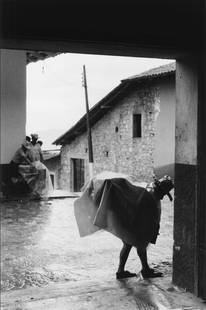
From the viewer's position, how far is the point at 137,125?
18.8 meters

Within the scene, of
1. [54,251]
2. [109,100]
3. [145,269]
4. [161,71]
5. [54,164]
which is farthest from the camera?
[54,164]

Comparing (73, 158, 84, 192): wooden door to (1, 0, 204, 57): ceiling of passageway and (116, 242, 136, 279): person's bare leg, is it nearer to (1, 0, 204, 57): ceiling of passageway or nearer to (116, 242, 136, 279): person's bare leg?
(116, 242, 136, 279): person's bare leg

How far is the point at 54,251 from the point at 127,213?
189 cm

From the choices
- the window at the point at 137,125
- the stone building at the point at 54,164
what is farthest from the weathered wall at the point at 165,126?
the stone building at the point at 54,164

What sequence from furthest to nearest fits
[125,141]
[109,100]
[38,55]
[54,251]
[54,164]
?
[54,164] → [109,100] → [125,141] → [38,55] → [54,251]

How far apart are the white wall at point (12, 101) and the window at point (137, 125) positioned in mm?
8137

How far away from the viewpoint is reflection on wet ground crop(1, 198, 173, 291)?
17.4ft

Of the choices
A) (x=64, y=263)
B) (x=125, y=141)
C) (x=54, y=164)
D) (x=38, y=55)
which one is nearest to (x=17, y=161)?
(x=38, y=55)

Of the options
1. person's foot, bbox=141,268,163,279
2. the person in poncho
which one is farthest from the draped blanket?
person's foot, bbox=141,268,163,279

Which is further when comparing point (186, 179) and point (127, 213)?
point (127, 213)

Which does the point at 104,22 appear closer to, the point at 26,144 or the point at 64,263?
the point at 64,263

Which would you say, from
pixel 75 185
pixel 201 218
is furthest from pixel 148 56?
pixel 75 185

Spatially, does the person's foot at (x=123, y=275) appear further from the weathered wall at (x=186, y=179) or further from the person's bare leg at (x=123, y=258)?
the weathered wall at (x=186, y=179)

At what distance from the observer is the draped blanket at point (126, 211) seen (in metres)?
5.05
